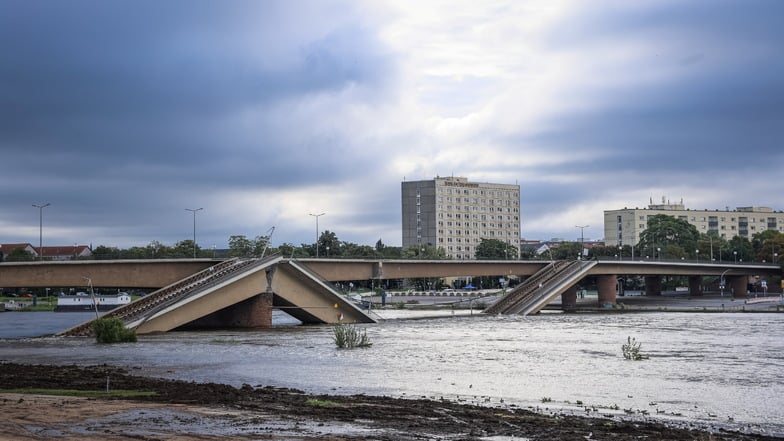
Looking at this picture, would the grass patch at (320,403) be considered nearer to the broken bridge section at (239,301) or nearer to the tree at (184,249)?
the broken bridge section at (239,301)

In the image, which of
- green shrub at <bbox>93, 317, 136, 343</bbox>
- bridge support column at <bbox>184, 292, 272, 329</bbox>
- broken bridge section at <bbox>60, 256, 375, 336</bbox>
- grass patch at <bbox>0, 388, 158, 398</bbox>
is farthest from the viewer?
bridge support column at <bbox>184, 292, 272, 329</bbox>

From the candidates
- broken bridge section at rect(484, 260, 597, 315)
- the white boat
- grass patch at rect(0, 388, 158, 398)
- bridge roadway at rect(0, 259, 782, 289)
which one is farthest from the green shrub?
the white boat

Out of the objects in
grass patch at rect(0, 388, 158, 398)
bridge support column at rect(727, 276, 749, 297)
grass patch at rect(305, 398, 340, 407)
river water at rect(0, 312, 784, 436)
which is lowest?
river water at rect(0, 312, 784, 436)

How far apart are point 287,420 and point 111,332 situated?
41.9 meters

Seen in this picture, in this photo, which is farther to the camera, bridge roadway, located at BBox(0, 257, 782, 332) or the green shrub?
bridge roadway, located at BBox(0, 257, 782, 332)

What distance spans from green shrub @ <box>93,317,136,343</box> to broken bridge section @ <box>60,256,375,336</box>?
5.22m

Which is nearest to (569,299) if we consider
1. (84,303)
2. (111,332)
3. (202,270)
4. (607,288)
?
(607,288)

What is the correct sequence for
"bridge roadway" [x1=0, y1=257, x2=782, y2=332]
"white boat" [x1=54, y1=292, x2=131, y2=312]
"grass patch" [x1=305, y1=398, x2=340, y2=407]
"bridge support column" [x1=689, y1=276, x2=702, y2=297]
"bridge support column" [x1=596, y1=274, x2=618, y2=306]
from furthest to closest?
"bridge support column" [x1=689, y1=276, x2=702, y2=297] → "white boat" [x1=54, y1=292, x2=131, y2=312] → "bridge support column" [x1=596, y1=274, x2=618, y2=306] → "bridge roadway" [x1=0, y1=257, x2=782, y2=332] → "grass patch" [x1=305, y1=398, x2=340, y2=407]

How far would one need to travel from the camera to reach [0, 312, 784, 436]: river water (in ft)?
114

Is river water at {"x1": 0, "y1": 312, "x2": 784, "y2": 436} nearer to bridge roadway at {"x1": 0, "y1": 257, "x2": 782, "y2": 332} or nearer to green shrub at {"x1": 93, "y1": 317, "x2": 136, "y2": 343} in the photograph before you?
green shrub at {"x1": 93, "y1": 317, "x2": 136, "y2": 343}

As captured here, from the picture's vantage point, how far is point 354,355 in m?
56.7

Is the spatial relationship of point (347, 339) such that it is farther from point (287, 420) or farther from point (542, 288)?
point (542, 288)

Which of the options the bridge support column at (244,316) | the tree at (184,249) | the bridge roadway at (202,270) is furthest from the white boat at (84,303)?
the bridge support column at (244,316)

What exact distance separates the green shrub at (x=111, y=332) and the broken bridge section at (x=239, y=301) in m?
5.22
